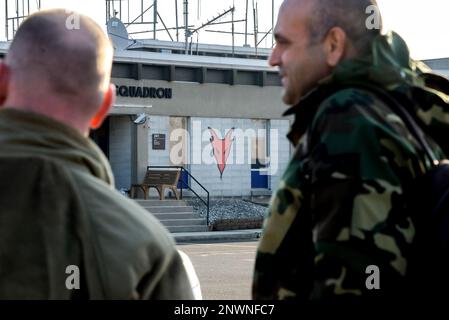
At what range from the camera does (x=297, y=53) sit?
3082mm

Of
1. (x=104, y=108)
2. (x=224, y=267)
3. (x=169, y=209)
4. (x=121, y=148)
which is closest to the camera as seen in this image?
(x=104, y=108)

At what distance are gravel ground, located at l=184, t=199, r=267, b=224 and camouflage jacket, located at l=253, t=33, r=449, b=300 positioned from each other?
27173 mm

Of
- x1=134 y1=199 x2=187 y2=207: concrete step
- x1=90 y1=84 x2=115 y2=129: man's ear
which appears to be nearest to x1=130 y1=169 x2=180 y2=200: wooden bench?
x1=134 y1=199 x2=187 y2=207: concrete step

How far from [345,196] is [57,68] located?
79 centimetres

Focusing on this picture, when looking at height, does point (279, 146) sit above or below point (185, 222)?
above

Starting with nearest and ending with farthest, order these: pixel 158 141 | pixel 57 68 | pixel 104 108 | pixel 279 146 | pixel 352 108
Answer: pixel 57 68
pixel 104 108
pixel 352 108
pixel 158 141
pixel 279 146

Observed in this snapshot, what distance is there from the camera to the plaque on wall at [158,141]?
108 feet

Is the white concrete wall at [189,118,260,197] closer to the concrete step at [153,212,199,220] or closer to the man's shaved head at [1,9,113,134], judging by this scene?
the concrete step at [153,212,199,220]

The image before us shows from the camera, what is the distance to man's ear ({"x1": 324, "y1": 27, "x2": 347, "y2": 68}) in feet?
9.92

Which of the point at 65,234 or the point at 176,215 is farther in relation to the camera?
the point at 176,215

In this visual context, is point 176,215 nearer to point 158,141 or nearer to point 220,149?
point 158,141

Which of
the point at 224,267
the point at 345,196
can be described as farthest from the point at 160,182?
the point at 345,196

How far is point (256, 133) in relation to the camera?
35.4m

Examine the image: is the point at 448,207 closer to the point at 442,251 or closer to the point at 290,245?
the point at 442,251
